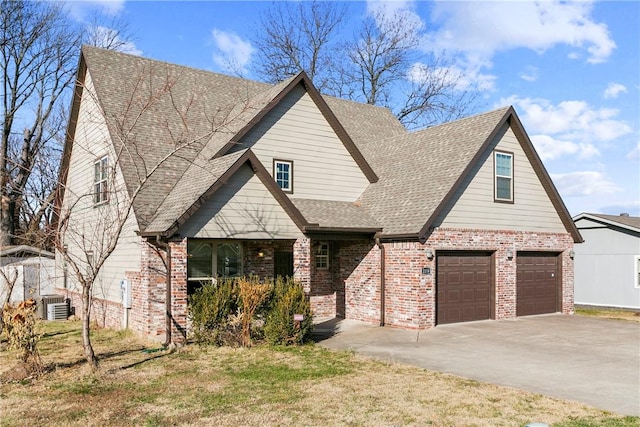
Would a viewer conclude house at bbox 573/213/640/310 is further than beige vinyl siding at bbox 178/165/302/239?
Yes

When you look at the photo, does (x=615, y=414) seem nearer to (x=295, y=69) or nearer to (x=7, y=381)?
(x=7, y=381)

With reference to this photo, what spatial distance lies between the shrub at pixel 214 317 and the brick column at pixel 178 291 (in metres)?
0.37

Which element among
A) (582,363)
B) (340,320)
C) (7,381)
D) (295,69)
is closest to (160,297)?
(7,381)

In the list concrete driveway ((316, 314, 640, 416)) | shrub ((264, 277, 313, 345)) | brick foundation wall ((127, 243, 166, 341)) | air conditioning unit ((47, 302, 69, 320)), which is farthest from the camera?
air conditioning unit ((47, 302, 69, 320))

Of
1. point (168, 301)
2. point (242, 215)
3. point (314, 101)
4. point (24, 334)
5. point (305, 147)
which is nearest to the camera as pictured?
point (24, 334)

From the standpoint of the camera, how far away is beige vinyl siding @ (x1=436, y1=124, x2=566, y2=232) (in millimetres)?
17000

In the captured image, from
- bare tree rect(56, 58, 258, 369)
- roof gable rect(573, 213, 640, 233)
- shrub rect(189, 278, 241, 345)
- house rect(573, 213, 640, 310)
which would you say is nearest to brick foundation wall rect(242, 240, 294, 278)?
bare tree rect(56, 58, 258, 369)

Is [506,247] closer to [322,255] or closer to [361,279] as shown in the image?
[361,279]

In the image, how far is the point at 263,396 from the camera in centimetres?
858

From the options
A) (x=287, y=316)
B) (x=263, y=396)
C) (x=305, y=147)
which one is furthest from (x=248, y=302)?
(x=305, y=147)

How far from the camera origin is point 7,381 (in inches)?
387

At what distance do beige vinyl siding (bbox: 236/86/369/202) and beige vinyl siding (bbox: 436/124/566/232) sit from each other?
3.71m

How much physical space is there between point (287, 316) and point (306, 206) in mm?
4715

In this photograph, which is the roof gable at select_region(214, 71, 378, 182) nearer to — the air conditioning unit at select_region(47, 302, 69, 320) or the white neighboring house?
the air conditioning unit at select_region(47, 302, 69, 320)
